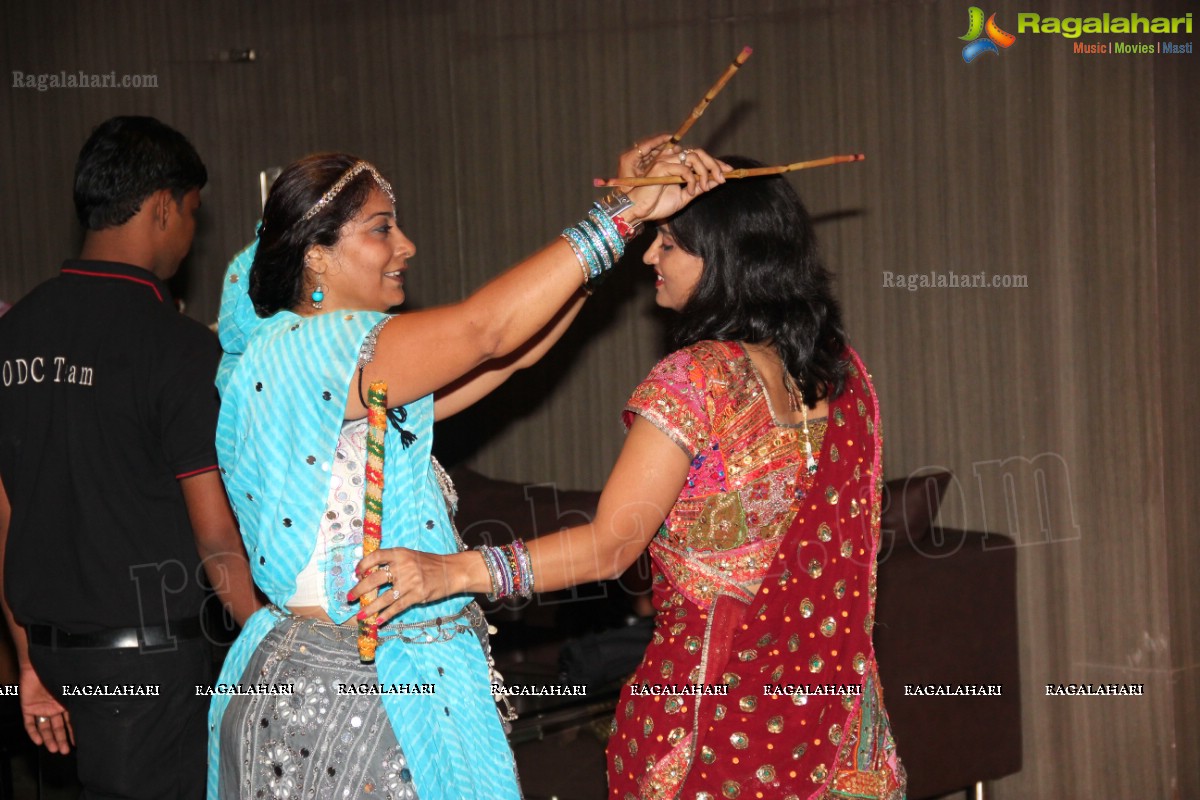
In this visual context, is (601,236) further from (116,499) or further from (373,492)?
(116,499)

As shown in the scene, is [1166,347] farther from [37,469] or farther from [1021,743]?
[37,469]

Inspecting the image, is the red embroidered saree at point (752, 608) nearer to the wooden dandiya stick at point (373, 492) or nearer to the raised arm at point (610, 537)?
the raised arm at point (610, 537)

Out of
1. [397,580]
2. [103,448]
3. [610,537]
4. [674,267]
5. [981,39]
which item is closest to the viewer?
[397,580]

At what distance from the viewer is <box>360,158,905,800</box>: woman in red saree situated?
1779mm

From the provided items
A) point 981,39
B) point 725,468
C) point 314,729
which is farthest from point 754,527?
point 981,39

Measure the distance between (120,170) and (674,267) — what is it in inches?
49.2

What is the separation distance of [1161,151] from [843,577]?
2146 mm

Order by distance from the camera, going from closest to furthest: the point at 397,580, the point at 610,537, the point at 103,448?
the point at 397,580, the point at 610,537, the point at 103,448

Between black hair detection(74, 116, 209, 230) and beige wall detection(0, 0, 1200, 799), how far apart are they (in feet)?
6.58

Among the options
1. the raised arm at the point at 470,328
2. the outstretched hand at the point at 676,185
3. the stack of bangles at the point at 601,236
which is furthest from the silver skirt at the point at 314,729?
the outstretched hand at the point at 676,185

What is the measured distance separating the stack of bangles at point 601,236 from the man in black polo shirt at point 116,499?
3.40 feet

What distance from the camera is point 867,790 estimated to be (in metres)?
1.87

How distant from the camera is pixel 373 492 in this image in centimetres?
156

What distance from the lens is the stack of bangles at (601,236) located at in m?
1.66
